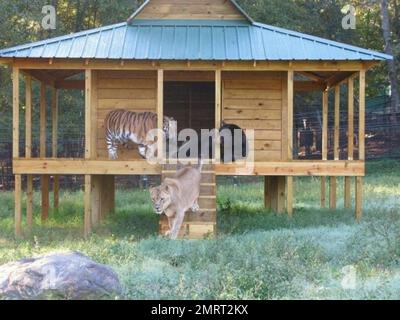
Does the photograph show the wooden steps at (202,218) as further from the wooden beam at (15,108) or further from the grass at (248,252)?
the wooden beam at (15,108)

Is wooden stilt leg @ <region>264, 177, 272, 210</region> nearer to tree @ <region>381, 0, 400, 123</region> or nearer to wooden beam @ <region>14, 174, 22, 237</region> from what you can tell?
wooden beam @ <region>14, 174, 22, 237</region>

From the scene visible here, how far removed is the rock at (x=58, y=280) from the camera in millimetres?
7523

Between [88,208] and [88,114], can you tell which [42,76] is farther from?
[88,208]

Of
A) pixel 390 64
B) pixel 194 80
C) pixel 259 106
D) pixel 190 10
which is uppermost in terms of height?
pixel 390 64

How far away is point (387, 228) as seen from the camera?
38.8ft

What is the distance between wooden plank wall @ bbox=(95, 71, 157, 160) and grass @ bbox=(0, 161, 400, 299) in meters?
1.96

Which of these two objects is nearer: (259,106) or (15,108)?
(15,108)

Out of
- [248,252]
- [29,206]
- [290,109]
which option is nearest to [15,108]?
[29,206]

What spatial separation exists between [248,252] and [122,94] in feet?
20.8

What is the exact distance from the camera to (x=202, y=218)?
1355cm

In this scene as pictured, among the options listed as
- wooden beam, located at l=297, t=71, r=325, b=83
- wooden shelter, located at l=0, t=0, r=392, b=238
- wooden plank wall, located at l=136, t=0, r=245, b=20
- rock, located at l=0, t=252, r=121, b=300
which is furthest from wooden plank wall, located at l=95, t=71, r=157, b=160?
rock, located at l=0, t=252, r=121, b=300

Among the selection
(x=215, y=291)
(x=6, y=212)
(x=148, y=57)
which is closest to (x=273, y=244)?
(x=215, y=291)

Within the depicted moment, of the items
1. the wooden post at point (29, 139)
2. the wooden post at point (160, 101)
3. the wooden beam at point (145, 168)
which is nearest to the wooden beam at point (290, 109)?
the wooden beam at point (145, 168)
